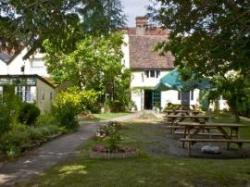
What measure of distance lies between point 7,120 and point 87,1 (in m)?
7.98

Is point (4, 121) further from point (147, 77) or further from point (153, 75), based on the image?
point (153, 75)

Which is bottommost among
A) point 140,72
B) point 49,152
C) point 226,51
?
point 49,152

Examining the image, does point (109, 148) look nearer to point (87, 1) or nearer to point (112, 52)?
point (87, 1)

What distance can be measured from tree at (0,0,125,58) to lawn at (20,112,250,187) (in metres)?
2.67

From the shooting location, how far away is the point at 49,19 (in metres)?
10.1

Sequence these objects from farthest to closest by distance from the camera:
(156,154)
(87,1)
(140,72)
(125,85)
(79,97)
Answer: (140,72), (125,85), (79,97), (156,154), (87,1)

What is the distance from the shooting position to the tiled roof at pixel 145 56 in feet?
198

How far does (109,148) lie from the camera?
1441cm

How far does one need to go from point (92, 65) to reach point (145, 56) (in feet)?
41.7

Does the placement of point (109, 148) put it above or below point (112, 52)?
below

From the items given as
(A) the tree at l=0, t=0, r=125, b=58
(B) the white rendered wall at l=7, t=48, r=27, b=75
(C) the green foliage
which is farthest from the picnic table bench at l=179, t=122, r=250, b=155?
(B) the white rendered wall at l=7, t=48, r=27, b=75

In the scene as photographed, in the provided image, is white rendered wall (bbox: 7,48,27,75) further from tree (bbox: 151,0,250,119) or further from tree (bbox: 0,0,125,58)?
tree (bbox: 0,0,125,58)

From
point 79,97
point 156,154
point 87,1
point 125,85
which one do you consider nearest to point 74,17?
point 87,1

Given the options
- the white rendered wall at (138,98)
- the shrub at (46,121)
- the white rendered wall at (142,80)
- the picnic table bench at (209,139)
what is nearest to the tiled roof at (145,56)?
the white rendered wall at (142,80)
